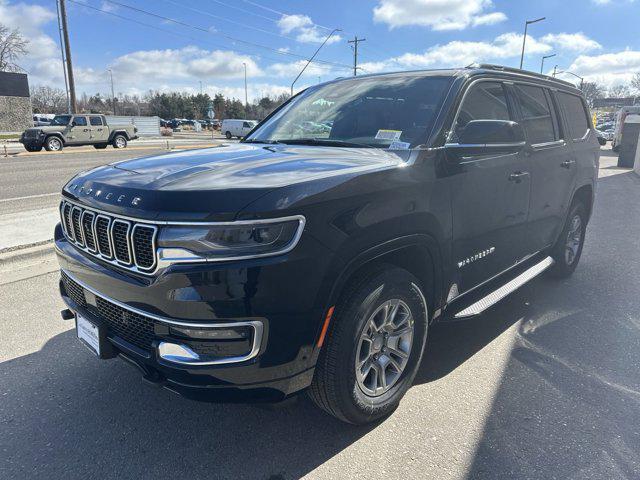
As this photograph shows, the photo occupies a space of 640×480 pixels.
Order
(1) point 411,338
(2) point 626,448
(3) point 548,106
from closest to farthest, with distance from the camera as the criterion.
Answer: (2) point 626,448 → (1) point 411,338 → (3) point 548,106

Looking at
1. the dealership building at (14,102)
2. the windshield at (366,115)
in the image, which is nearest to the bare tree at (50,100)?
the dealership building at (14,102)

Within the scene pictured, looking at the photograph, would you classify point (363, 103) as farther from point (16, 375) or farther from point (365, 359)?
point (16, 375)

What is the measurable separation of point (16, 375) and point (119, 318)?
146 cm

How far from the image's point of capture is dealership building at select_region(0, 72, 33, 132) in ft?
139

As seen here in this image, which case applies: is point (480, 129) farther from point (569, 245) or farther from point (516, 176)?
point (569, 245)

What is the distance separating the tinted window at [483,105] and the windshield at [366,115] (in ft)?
0.62

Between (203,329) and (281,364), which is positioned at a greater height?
(203,329)

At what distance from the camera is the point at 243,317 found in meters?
2.01

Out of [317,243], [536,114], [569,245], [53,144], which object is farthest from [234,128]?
[317,243]

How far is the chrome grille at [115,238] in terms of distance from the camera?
210 centimetres

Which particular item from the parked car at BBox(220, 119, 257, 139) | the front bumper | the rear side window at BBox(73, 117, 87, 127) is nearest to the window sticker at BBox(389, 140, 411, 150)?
the front bumper

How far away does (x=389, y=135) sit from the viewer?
3105 millimetres

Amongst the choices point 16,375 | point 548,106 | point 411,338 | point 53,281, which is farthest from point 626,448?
point 53,281

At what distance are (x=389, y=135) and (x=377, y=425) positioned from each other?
179cm
